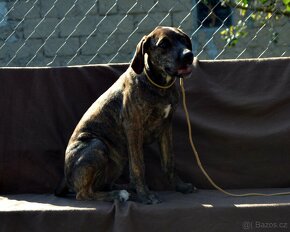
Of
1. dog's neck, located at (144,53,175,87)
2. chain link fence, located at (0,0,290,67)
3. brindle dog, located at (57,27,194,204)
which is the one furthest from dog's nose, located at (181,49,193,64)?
chain link fence, located at (0,0,290,67)

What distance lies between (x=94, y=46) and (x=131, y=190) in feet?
15.0

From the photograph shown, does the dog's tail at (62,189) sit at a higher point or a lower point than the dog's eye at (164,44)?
lower

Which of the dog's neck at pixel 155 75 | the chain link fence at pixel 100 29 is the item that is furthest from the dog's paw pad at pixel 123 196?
the chain link fence at pixel 100 29

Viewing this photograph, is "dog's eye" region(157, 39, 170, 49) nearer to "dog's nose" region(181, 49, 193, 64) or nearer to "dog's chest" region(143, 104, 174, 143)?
"dog's nose" region(181, 49, 193, 64)

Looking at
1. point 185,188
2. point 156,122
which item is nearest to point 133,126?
point 156,122

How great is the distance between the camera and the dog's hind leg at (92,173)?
3.73 m

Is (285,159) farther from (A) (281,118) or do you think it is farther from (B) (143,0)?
(B) (143,0)

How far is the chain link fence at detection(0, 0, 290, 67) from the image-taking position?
26.0 feet

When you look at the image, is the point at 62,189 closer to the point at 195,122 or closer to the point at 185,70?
the point at 195,122

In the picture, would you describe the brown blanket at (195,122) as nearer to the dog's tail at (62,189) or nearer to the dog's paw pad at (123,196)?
the dog's tail at (62,189)

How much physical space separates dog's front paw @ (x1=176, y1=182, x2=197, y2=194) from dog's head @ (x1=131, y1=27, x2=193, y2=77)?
763 millimetres

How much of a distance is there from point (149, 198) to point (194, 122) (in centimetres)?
77

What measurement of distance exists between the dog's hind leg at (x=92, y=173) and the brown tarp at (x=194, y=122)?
46 centimetres

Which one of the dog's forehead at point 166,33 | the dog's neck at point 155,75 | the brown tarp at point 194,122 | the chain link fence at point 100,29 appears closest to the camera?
the dog's forehead at point 166,33
